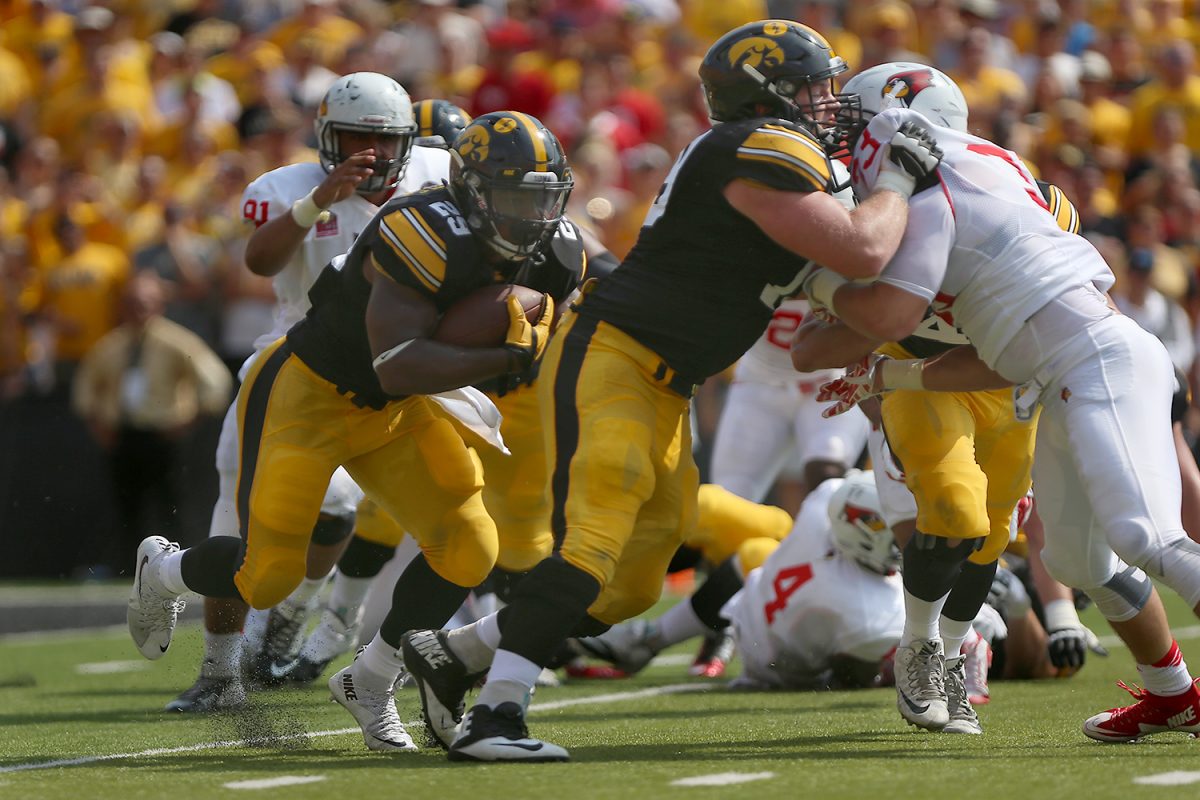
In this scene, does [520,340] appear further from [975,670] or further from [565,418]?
[975,670]

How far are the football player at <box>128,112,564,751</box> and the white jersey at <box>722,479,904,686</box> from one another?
5.05ft

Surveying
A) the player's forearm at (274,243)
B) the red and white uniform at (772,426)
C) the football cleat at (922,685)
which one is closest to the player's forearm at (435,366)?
the player's forearm at (274,243)

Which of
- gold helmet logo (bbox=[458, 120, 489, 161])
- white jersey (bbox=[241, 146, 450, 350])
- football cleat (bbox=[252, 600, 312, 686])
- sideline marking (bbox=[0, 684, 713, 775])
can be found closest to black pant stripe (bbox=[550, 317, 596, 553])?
gold helmet logo (bbox=[458, 120, 489, 161])

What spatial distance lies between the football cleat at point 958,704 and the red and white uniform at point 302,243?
2.04m

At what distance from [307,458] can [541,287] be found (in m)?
0.87

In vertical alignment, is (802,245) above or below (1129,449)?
above

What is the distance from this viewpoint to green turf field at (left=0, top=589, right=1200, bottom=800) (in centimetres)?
405

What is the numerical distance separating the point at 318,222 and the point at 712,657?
2.36 metres

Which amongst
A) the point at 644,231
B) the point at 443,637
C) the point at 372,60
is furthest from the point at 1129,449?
the point at 372,60

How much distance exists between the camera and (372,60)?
12.4 metres

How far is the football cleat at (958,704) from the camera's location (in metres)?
5.23

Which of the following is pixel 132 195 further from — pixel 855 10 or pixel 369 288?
pixel 369 288

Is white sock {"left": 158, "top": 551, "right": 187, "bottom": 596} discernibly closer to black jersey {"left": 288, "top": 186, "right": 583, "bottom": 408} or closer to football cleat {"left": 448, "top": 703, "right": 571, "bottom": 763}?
black jersey {"left": 288, "top": 186, "right": 583, "bottom": 408}

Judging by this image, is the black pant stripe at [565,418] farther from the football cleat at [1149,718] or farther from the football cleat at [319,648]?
the football cleat at [319,648]
